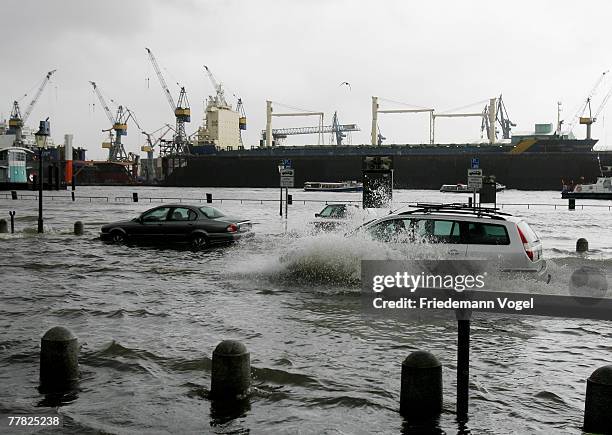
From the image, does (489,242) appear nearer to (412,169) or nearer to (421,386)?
(421,386)

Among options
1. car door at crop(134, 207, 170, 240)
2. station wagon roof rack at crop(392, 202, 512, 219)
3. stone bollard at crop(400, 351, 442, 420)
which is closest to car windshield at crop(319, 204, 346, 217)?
car door at crop(134, 207, 170, 240)

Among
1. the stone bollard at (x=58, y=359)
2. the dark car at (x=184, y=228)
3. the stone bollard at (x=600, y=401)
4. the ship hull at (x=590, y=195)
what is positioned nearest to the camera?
the stone bollard at (x=600, y=401)

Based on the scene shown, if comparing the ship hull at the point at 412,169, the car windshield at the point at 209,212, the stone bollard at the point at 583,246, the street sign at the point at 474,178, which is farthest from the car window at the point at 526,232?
the ship hull at the point at 412,169

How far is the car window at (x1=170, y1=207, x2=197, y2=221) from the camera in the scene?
20141 millimetres

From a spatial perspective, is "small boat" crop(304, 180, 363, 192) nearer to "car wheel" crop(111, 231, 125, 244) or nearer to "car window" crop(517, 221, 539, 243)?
"car wheel" crop(111, 231, 125, 244)

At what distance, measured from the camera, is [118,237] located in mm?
20906

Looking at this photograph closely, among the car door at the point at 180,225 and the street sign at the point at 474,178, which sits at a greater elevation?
the street sign at the point at 474,178

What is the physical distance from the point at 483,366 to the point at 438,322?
2161mm

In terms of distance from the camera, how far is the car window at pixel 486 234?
34.1 ft

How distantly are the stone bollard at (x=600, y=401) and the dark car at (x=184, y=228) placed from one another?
14893mm

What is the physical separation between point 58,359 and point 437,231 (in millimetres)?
6427

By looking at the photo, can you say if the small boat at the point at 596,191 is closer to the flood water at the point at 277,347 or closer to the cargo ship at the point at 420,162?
the cargo ship at the point at 420,162

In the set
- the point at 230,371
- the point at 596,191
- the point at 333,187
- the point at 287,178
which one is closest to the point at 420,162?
the point at 333,187

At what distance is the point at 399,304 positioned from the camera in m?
4.52
